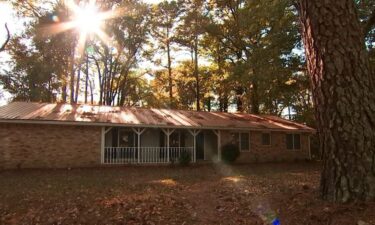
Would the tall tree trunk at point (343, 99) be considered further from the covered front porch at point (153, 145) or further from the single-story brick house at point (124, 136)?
the covered front porch at point (153, 145)

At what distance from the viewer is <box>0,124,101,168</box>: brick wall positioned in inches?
600

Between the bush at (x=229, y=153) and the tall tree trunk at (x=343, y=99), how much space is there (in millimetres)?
13825

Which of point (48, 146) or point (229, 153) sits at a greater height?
point (48, 146)

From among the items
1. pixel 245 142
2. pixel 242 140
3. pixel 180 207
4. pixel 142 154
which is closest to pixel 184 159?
pixel 142 154

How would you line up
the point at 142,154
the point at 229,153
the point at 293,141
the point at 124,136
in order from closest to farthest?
1. the point at 142,154
2. the point at 229,153
3. the point at 124,136
4. the point at 293,141

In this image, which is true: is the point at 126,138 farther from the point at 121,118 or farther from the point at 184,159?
the point at 184,159

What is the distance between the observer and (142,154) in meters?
18.7

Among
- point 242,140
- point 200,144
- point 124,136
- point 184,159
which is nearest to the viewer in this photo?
point 184,159

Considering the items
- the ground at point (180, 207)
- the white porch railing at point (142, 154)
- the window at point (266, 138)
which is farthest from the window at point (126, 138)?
the ground at point (180, 207)

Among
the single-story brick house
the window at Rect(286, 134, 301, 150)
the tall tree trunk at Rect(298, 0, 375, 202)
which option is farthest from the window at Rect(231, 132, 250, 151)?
the tall tree trunk at Rect(298, 0, 375, 202)

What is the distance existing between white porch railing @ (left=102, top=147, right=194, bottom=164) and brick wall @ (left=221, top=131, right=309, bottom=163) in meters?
3.01

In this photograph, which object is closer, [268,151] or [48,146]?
[48,146]

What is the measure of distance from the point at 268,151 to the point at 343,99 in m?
16.9

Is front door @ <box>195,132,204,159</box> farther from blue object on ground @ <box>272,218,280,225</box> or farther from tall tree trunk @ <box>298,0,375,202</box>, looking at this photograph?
tall tree trunk @ <box>298,0,375,202</box>
